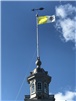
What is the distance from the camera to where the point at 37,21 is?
17075cm

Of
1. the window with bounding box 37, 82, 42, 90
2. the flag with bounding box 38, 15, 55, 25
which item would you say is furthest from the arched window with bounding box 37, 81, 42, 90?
the flag with bounding box 38, 15, 55, 25

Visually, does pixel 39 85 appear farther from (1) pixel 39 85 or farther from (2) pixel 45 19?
(2) pixel 45 19

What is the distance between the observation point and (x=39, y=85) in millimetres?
166750

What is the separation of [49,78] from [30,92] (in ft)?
14.7

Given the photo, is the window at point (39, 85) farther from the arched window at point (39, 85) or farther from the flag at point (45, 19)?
the flag at point (45, 19)

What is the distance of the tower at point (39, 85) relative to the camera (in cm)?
16525

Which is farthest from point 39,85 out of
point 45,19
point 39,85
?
point 45,19

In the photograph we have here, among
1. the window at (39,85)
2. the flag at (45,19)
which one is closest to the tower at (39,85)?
the window at (39,85)

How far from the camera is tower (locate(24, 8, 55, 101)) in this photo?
16525 cm

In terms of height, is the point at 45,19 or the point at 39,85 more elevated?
the point at 45,19

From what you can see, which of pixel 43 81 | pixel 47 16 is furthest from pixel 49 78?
pixel 47 16

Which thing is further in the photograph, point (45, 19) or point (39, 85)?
point (45, 19)

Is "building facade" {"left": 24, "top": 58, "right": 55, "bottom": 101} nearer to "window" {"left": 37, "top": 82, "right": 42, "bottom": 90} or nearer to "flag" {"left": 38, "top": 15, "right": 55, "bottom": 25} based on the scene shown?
"window" {"left": 37, "top": 82, "right": 42, "bottom": 90}

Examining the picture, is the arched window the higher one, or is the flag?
the flag
